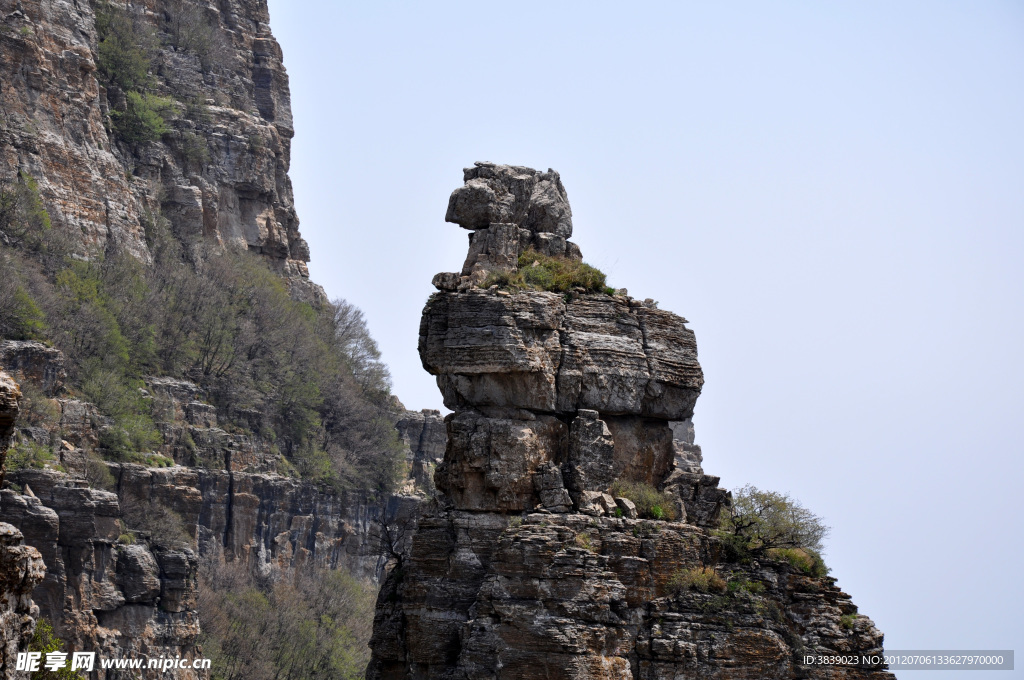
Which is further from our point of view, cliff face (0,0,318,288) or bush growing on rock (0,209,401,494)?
cliff face (0,0,318,288)

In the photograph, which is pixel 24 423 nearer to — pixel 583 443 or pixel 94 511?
pixel 94 511

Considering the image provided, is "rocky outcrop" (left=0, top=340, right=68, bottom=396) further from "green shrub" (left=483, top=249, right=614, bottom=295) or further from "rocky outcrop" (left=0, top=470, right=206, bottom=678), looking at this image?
"green shrub" (left=483, top=249, right=614, bottom=295)

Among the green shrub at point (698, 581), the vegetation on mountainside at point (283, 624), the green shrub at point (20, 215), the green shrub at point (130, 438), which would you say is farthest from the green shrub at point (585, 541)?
the green shrub at point (20, 215)

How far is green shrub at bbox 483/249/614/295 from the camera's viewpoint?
37656mm

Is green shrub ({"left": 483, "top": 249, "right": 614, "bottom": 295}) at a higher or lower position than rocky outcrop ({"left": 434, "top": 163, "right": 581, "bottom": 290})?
lower

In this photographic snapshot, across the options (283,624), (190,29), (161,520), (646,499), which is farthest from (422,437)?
(646,499)

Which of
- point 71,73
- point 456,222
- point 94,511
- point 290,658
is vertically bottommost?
point 290,658

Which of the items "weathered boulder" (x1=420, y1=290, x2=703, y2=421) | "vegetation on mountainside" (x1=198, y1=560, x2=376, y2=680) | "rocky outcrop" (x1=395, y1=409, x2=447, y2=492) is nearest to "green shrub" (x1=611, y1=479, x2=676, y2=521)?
"weathered boulder" (x1=420, y1=290, x2=703, y2=421)

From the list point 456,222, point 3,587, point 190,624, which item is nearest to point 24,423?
point 190,624

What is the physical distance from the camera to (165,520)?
68250 millimetres

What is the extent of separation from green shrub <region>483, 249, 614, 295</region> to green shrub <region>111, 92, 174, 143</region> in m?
60.4

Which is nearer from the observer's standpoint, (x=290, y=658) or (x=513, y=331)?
(x=513, y=331)

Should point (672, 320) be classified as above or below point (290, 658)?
above

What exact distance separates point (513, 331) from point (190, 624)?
105 ft
